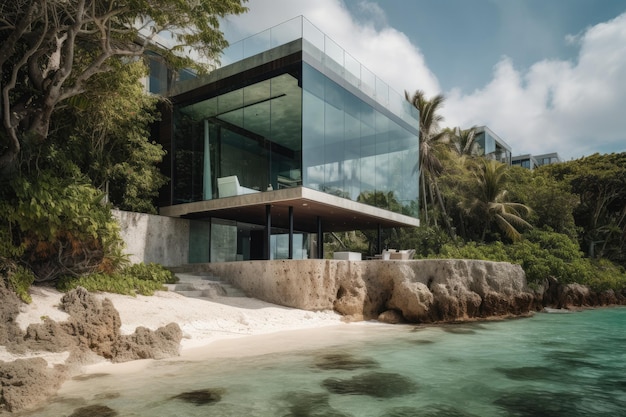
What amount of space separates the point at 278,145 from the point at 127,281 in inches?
244

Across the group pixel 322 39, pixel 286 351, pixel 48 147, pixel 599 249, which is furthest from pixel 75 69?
pixel 599 249

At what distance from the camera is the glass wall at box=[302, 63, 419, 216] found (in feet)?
48.0

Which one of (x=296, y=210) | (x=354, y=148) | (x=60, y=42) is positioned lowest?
→ (x=296, y=210)

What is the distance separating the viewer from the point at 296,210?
16.5m

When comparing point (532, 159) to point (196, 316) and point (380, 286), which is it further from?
point (196, 316)

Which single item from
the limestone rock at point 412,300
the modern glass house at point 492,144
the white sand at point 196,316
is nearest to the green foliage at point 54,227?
the white sand at point 196,316

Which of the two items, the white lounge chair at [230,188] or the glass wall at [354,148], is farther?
the white lounge chair at [230,188]

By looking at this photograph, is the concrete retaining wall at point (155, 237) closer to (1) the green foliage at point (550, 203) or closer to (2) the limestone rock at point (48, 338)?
(2) the limestone rock at point (48, 338)

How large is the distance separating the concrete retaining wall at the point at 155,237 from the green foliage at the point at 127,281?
75.5 inches

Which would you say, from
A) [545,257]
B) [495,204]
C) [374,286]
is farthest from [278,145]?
[495,204]

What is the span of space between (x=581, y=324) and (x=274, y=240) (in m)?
11.7

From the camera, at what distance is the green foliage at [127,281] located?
33.1 feet

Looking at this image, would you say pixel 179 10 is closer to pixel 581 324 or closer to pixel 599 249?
pixel 581 324

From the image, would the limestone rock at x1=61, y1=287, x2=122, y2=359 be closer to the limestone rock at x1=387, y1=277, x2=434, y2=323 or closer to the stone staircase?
the stone staircase
